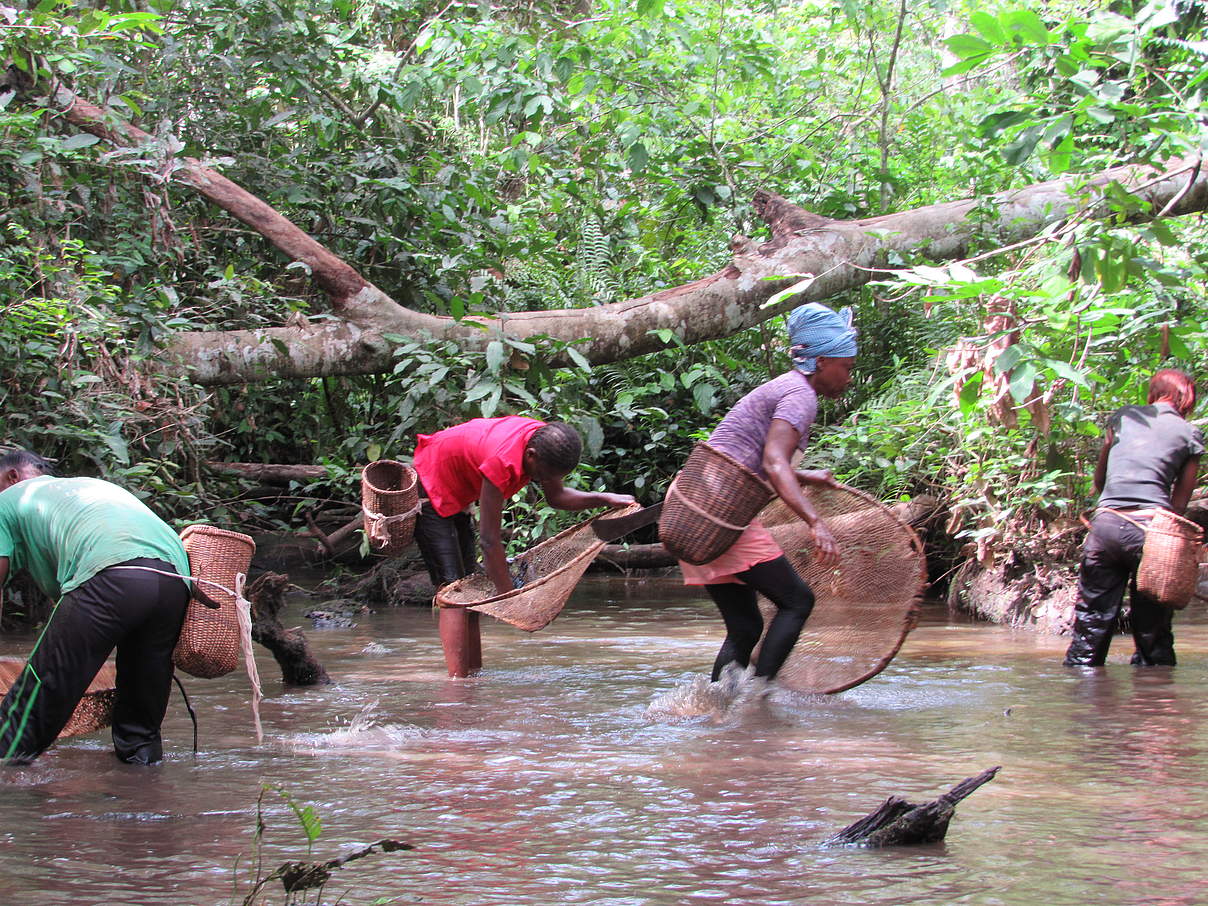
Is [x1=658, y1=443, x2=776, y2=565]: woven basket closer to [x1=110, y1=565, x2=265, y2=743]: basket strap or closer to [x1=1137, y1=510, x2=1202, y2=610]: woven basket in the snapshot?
[x1=110, y1=565, x2=265, y2=743]: basket strap

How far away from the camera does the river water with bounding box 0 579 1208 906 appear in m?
3.25

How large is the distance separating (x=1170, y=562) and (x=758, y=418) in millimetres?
2566

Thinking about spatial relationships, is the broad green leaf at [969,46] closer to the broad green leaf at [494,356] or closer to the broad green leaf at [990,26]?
the broad green leaf at [990,26]

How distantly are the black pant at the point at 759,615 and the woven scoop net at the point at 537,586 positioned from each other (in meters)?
0.76

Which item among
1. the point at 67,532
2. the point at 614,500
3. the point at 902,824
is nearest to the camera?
the point at 902,824

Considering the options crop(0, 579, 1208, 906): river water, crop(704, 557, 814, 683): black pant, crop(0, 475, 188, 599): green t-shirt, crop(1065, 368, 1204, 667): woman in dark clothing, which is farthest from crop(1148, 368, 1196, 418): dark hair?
crop(0, 475, 188, 599): green t-shirt

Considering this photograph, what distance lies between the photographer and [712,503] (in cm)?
544

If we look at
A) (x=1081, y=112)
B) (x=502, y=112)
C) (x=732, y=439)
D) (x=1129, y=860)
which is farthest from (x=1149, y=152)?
(x=502, y=112)

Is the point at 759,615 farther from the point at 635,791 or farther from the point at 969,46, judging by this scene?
the point at 969,46

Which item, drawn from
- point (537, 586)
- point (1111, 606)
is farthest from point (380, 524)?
point (1111, 606)

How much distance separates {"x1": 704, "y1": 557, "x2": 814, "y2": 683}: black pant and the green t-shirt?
8.16 ft

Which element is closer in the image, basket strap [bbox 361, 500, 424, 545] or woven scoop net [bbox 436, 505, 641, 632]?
woven scoop net [bbox 436, 505, 641, 632]

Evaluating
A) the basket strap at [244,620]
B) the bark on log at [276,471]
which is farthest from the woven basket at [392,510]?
the bark on log at [276,471]

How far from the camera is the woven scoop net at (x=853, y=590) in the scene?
5867mm
